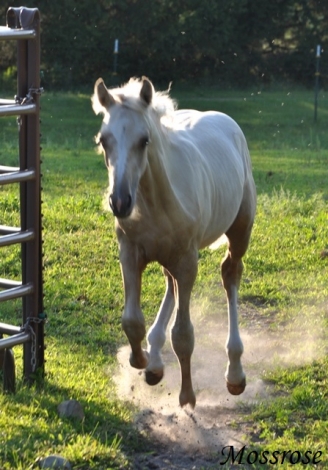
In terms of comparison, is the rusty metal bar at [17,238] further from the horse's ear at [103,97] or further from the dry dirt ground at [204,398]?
the dry dirt ground at [204,398]

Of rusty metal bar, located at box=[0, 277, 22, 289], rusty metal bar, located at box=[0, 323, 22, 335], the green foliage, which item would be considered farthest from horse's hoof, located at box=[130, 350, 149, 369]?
the green foliage

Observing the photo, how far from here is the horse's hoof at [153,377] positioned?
17.5 ft

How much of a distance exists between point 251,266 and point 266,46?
81.1 feet

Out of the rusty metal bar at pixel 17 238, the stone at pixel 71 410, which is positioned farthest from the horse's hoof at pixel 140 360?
the rusty metal bar at pixel 17 238

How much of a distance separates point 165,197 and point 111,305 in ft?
8.49

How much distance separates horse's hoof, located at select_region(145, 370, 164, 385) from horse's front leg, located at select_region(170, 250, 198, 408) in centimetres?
27

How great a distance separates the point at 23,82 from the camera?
16.9ft

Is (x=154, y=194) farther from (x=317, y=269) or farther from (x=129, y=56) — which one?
(x=129, y=56)

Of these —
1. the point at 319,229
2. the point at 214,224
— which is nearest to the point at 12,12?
the point at 214,224

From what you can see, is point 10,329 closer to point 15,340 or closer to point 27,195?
point 15,340

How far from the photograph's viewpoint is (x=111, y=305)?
7.21m

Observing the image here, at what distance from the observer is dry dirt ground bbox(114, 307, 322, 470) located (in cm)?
464

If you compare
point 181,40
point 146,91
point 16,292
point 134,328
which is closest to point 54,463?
point 134,328

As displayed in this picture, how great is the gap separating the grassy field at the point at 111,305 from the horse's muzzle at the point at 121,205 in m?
1.21
